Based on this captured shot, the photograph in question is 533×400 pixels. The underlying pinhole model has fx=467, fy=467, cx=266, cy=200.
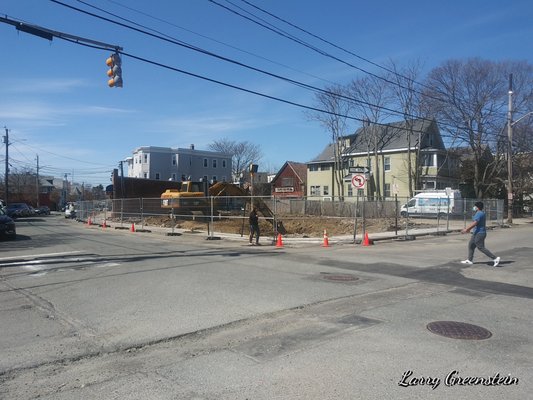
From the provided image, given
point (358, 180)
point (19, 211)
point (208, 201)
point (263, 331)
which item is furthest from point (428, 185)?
point (263, 331)

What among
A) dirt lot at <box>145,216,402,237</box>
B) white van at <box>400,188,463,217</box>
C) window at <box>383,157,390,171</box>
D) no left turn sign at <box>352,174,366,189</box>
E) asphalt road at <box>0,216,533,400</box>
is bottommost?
asphalt road at <box>0,216,533,400</box>

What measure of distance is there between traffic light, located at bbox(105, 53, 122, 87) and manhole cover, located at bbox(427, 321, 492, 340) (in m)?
11.1

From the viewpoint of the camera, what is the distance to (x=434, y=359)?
5250mm

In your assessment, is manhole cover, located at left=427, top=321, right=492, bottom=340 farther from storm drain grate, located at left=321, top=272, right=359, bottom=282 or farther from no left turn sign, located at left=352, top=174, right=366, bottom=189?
no left turn sign, located at left=352, top=174, right=366, bottom=189

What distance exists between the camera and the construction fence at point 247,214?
2577 cm

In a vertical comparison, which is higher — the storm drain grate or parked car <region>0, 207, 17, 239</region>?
parked car <region>0, 207, 17, 239</region>

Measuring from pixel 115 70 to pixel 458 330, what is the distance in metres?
11.6

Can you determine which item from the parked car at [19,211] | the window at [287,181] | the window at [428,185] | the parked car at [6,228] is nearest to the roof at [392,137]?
the window at [428,185]

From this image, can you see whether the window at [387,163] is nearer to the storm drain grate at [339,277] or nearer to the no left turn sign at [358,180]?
the no left turn sign at [358,180]

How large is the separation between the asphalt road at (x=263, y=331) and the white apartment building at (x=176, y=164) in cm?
6219

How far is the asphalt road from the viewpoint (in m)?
4.59

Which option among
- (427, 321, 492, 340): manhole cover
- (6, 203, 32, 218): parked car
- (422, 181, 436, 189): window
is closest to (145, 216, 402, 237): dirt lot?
(427, 321, 492, 340): manhole cover

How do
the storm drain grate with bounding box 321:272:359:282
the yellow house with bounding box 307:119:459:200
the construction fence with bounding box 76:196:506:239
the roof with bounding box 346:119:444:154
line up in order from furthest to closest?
the roof with bounding box 346:119:444:154, the yellow house with bounding box 307:119:459:200, the construction fence with bounding box 76:196:506:239, the storm drain grate with bounding box 321:272:359:282

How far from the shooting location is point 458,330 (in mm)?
6418
